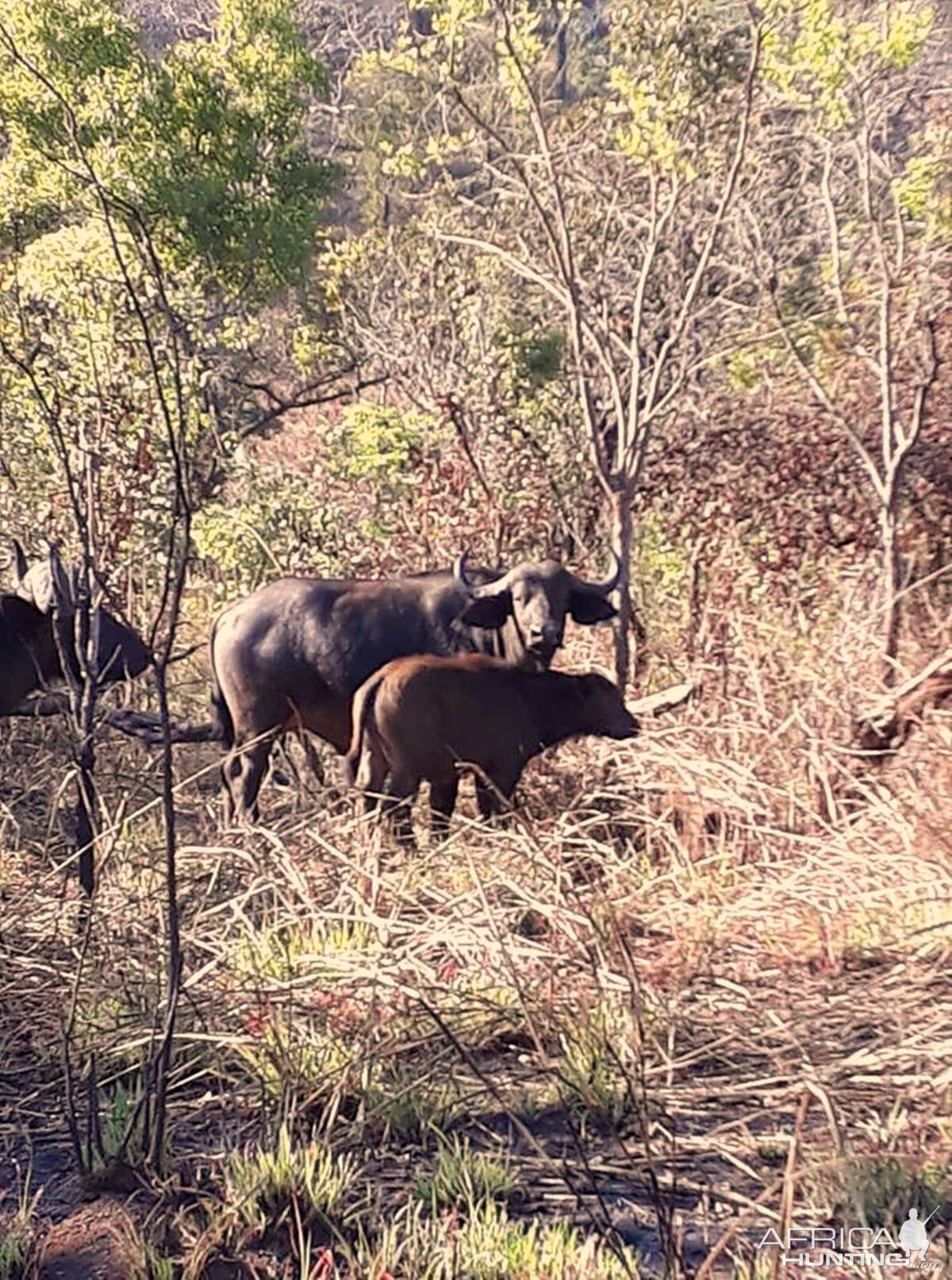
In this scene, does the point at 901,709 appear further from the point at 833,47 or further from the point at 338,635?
the point at 833,47

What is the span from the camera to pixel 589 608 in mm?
7324

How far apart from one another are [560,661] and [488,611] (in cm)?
125

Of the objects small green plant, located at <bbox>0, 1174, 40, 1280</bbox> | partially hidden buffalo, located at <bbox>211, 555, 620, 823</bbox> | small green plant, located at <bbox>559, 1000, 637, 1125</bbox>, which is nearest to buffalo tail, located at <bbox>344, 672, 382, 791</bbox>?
partially hidden buffalo, located at <bbox>211, 555, 620, 823</bbox>

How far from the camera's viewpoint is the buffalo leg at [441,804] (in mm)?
6492

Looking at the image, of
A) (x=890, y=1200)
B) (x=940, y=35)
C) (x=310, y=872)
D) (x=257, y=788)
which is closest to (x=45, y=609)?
(x=257, y=788)

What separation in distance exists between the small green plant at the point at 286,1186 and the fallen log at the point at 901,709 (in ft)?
10.1

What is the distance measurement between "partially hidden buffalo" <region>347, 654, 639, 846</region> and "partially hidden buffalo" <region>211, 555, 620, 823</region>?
0.49 m

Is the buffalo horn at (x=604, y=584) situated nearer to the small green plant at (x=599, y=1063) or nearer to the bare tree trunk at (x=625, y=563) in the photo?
the bare tree trunk at (x=625, y=563)

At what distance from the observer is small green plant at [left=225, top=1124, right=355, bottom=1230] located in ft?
11.2

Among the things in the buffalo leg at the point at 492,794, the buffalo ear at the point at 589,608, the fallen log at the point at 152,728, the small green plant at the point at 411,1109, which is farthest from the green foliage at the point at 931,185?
the small green plant at the point at 411,1109

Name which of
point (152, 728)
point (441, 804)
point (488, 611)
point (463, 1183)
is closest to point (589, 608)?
point (488, 611)

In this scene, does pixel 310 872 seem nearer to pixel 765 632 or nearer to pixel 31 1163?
pixel 31 1163

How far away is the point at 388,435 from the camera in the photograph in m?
9.72

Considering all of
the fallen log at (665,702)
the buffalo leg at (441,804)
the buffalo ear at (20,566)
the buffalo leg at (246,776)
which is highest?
the buffalo ear at (20,566)
